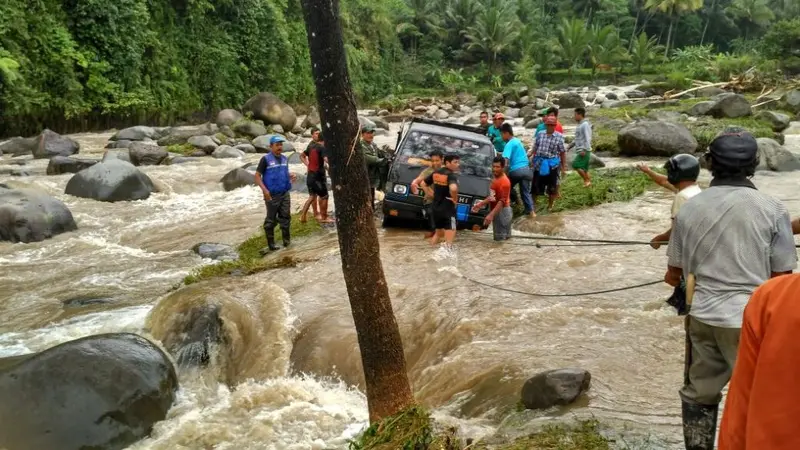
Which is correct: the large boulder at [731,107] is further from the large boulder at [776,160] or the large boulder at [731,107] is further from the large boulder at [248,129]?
the large boulder at [248,129]

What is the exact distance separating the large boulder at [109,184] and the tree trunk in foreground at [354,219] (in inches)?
468

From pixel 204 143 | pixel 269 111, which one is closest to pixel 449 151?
pixel 204 143

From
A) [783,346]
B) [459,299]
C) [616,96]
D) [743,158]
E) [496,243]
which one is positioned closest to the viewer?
[783,346]

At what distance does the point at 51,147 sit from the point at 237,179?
6.78m

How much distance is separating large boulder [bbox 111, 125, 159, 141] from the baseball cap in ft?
69.0

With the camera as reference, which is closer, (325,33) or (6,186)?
(325,33)

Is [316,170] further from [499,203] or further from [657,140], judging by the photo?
[657,140]

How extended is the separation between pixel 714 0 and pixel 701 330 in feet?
218

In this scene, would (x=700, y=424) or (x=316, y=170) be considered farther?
(x=316, y=170)

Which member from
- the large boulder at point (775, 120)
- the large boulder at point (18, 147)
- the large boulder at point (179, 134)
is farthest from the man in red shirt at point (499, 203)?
the large boulder at point (775, 120)

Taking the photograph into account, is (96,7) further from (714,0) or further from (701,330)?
(714,0)

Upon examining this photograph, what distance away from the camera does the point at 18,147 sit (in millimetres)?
19469

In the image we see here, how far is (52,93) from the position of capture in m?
22.5

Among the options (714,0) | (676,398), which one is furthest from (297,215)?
(714,0)
